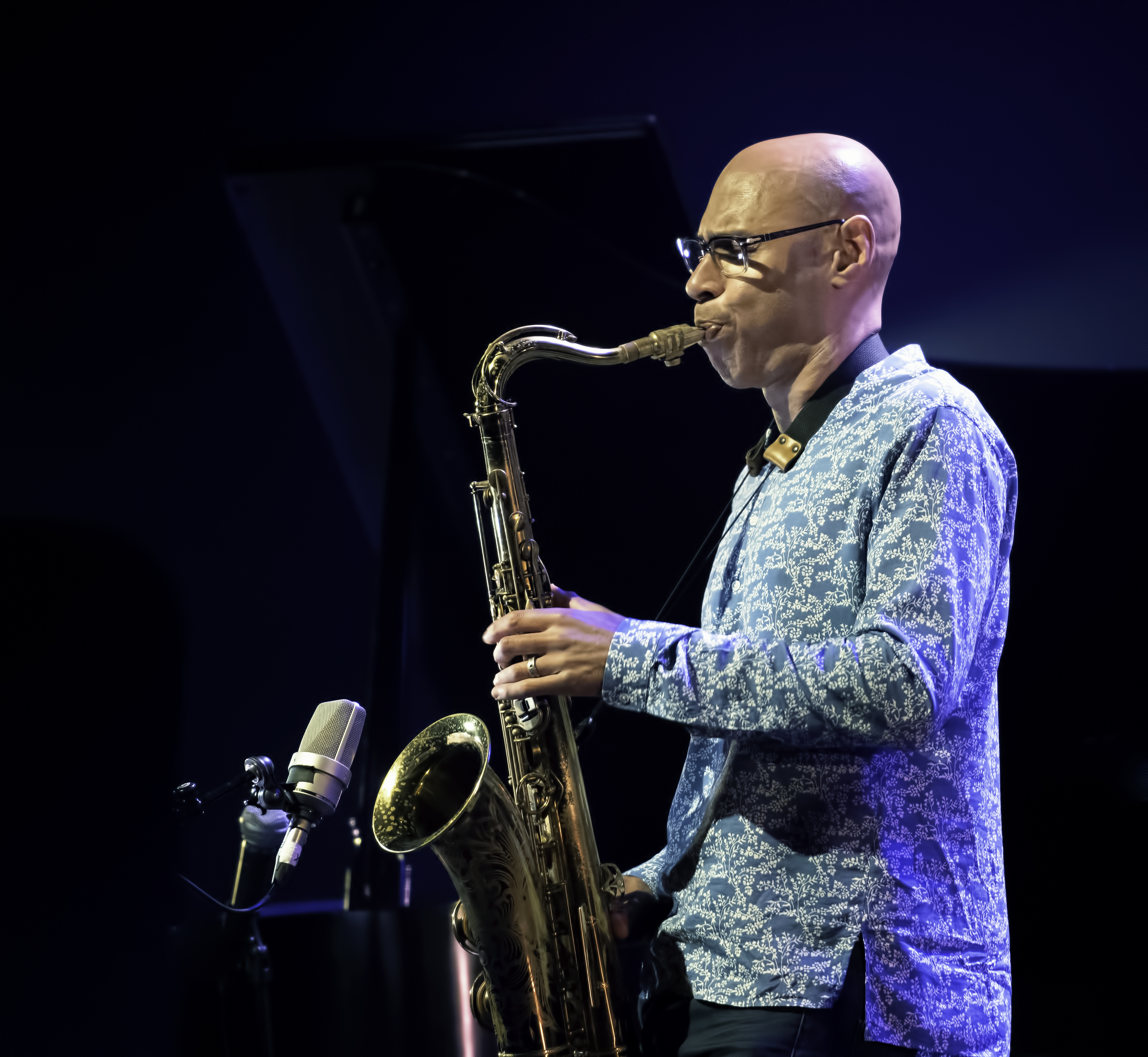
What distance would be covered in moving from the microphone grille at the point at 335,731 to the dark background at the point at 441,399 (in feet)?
3.98

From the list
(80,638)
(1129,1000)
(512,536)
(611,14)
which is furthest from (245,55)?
(1129,1000)

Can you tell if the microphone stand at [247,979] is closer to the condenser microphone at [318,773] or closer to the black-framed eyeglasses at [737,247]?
the condenser microphone at [318,773]

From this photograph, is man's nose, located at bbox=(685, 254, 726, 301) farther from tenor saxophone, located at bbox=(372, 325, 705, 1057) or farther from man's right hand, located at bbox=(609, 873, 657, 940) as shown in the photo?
man's right hand, located at bbox=(609, 873, 657, 940)

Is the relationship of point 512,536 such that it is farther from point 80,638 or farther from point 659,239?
point 80,638

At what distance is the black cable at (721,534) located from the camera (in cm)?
175

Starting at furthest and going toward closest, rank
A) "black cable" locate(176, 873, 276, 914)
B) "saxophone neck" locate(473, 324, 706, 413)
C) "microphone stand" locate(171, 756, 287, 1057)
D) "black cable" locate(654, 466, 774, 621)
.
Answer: "microphone stand" locate(171, 756, 287, 1057) → "saxophone neck" locate(473, 324, 706, 413) → "black cable" locate(654, 466, 774, 621) → "black cable" locate(176, 873, 276, 914)

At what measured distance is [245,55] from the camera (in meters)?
3.77

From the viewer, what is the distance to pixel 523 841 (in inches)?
70.9


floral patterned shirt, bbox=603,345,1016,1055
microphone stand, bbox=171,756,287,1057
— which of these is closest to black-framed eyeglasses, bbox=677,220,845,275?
floral patterned shirt, bbox=603,345,1016,1055

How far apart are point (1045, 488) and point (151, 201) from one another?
3185mm

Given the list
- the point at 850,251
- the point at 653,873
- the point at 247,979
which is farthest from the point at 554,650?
the point at 247,979

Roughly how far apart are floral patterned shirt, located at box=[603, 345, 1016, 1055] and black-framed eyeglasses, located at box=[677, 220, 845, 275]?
0.90ft

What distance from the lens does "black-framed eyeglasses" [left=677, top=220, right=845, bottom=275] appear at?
1.67 m

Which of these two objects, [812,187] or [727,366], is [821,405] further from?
[812,187]
